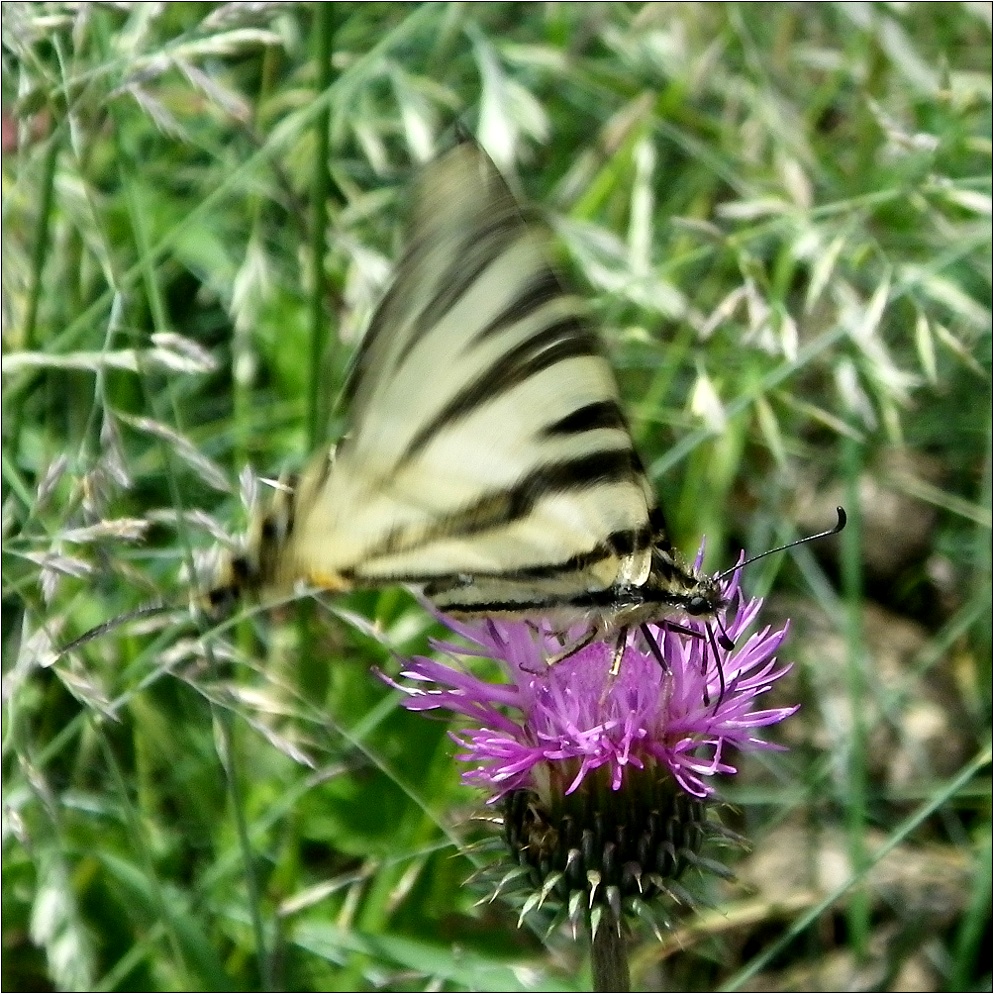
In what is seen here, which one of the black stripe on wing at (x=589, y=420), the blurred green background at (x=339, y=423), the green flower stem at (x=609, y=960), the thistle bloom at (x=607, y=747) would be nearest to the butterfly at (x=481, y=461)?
the black stripe on wing at (x=589, y=420)

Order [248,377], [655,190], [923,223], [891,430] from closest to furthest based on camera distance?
[891,430]
[248,377]
[923,223]
[655,190]

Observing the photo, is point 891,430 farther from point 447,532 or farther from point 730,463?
point 447,532

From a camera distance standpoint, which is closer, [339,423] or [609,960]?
[609,960]

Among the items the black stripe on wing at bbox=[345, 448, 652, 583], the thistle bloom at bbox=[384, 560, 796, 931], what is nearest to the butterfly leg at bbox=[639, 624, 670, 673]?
the thistle bloom at bbox=[384, 560, 796, 931]

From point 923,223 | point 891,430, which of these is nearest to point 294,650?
point 891,430

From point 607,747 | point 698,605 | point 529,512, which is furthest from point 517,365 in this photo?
point 607,747

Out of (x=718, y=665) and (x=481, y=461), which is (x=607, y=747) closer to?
(x=718, y=665)

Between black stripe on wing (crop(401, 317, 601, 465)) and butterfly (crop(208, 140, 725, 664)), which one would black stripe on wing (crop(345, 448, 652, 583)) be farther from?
black stripe on wing (crop(401, 317, 601, 465))

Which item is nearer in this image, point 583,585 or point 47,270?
point 583,585
